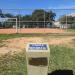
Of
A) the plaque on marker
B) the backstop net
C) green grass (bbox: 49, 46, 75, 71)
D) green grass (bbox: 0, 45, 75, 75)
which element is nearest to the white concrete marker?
the plaque on marker

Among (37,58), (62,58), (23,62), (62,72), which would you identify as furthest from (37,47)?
(62,58)

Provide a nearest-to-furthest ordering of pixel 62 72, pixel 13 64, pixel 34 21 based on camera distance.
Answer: pixel 62 72 → pixel 13 64 → pixel 34 21

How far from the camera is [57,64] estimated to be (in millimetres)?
10984

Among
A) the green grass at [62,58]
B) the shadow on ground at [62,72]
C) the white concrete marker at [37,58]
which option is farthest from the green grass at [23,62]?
the white concrete marker at [37,58]

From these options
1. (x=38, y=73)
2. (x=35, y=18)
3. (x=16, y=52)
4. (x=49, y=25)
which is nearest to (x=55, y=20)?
(x=49, y=25)

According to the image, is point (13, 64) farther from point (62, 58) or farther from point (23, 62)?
point (62, 58)

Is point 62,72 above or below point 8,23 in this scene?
above

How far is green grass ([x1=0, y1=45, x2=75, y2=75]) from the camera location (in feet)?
32.4

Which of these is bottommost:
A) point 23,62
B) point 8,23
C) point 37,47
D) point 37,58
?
point 8,23

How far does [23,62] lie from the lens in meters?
11.2

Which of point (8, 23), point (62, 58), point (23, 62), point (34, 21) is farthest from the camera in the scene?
point (8, 23)

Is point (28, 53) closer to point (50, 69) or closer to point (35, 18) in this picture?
point (50, 69)

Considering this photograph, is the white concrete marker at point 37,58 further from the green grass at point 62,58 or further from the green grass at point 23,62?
the green grass at point 62,58

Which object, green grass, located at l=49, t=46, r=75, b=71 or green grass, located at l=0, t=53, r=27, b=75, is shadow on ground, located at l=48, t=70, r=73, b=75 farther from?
green grass, located at l=0, t=53, r=27, b=75
